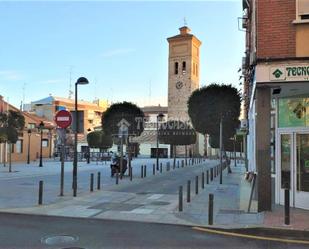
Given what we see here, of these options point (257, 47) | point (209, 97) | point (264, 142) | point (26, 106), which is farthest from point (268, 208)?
point (26, 106)

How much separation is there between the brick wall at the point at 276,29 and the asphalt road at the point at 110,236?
5206mm

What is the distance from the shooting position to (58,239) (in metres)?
9.41

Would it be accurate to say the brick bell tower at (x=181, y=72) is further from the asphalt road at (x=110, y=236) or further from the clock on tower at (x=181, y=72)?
the asphalt road at (x=110, y=236)

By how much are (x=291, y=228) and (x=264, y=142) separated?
3.22m

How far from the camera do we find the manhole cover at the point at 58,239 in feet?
29.9

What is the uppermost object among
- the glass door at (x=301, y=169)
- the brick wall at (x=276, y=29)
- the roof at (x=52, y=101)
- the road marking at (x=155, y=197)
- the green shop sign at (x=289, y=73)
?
the roof at (x=52, y=101)

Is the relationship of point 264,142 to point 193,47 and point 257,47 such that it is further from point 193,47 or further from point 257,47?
point 193,47

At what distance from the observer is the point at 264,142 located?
12.9 m

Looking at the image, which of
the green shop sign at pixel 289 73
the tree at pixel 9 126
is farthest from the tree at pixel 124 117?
the green shop sign at pixel 289 73

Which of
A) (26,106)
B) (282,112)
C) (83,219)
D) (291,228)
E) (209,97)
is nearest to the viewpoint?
(291,228)

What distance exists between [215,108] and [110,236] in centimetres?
2748

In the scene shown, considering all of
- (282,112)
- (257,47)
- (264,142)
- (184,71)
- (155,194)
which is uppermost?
(184,71)

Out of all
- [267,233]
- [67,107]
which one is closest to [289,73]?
[267,233]

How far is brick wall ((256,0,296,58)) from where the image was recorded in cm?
1251
